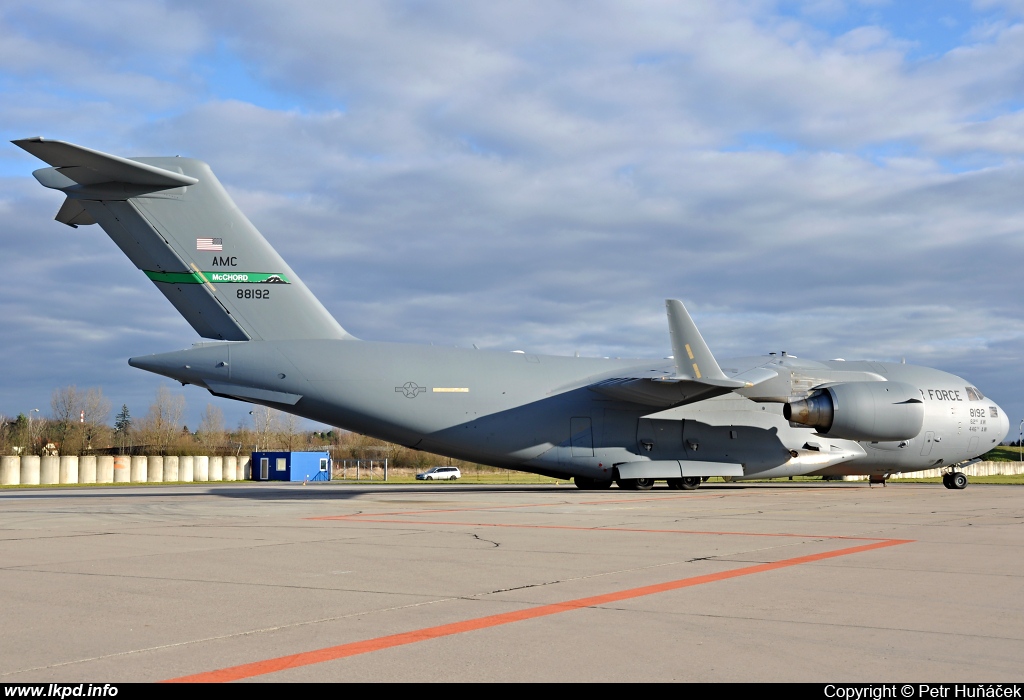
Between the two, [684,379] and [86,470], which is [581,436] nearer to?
[684,379]

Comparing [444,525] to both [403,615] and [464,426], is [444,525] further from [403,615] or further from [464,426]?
[464,426]

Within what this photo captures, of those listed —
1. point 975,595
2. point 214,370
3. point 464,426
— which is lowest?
point 975,595

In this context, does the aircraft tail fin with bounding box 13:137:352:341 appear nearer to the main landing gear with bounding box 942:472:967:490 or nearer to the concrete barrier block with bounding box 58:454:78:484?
the main landing gear with bounding box 942:472:967:490

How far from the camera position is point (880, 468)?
2562 centimetres

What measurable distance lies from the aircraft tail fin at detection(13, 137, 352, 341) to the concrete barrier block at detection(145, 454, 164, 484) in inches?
1252

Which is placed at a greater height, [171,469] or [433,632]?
[433,632]

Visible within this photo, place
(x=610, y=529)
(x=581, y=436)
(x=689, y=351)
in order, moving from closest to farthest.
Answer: (x=610, y=529)
(x=689, y=351)
(x=581, y=436)

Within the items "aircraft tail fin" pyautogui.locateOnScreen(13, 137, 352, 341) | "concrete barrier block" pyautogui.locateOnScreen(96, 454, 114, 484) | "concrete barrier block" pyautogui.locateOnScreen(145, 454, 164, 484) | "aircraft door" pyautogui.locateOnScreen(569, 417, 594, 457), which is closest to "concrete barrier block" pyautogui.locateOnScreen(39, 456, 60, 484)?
"concrete barrier block" pyautogui.locateOnScreen(96, 454, 114, 484)

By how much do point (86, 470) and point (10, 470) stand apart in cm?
386

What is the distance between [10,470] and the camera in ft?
139

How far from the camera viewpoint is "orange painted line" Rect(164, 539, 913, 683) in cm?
408

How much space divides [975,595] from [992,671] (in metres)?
2.34

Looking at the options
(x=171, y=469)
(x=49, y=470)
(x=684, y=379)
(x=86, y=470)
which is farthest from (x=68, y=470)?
(x=684, y=379)

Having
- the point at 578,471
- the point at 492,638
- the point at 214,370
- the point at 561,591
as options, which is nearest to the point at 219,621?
the point at 492,638
